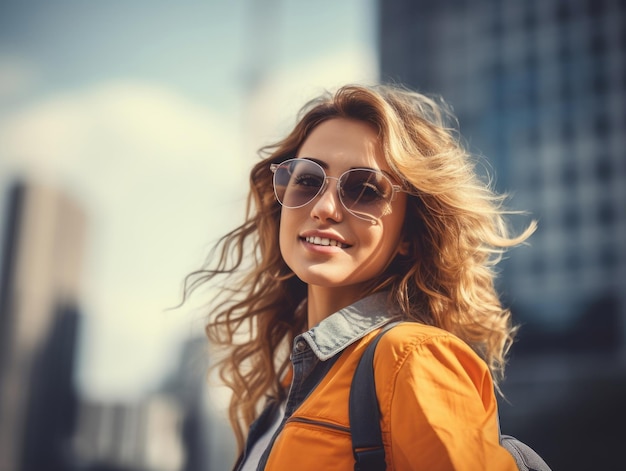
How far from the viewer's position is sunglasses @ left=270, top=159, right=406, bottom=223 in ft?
7.57

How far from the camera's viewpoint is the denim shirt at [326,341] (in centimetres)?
210

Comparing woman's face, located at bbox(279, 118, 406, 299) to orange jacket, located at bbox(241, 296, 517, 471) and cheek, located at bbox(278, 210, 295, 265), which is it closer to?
cheek, located at bbox(278, 210, 295, 265)

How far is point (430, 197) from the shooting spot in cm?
243

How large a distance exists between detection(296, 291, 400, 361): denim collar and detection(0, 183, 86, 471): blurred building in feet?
333

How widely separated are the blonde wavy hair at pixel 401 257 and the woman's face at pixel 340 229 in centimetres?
7

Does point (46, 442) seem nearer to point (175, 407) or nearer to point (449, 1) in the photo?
point (175, 407)

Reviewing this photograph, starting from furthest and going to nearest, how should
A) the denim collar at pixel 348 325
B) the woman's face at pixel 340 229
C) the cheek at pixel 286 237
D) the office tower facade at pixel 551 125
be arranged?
the office tower facade at pixel 551 125 < the cheek at pixel 286 237 < the woman's face at pixel 340 229 < the denim collar at pixel 348 325

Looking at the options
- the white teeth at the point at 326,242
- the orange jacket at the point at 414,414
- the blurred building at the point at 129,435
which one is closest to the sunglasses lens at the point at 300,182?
the white teeth at the point at 326,242

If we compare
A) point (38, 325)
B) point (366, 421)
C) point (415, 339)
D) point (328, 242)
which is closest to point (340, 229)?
point (328, 242)

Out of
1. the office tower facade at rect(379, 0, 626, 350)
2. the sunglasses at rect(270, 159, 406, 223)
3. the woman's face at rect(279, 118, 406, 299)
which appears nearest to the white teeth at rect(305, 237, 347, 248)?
the woman's face at rect(279, 118, 406, 299)

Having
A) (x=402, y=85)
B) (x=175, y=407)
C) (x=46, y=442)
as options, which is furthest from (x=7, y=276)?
(x=402, y=85)

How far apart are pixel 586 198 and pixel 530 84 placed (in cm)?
1256

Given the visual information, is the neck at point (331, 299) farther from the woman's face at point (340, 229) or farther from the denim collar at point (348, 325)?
the denim collar at point (348, 325)

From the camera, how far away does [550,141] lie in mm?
58750
